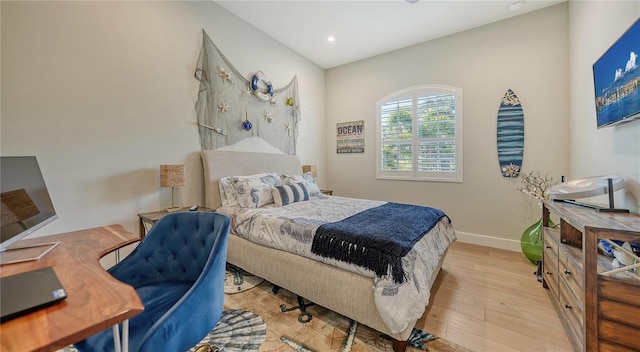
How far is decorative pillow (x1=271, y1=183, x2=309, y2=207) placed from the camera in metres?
2.81

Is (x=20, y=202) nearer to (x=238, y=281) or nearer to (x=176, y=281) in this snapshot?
(x=176, y=281)

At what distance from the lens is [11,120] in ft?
5.65

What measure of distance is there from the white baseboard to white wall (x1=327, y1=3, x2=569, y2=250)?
0.01 meters

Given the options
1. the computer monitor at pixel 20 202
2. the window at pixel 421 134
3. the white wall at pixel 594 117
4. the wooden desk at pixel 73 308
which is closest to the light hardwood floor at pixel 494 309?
the white wall at pixel 594 117

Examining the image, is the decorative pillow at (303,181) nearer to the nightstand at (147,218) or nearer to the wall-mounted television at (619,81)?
the nightstand at (147,218)

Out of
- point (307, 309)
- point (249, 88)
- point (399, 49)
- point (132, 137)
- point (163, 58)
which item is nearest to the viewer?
point (307, 309)

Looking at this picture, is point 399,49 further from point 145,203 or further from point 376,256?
point 145,203

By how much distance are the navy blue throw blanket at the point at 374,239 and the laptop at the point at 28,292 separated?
1.37m

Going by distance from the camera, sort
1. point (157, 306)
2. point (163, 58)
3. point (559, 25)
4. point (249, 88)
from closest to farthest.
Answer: point (157, 306)
point (163, 58)
point (559, 25)
point (249, 88)

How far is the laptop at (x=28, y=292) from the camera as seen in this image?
2.18 ft

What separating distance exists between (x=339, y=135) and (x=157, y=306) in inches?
159

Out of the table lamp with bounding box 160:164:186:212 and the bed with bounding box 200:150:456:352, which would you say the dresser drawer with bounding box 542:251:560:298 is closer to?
the bed with bounding box 200:150:456:352

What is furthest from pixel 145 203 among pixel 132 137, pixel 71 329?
pixel 71 329

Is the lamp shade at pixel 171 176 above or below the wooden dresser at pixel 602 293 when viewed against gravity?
above
